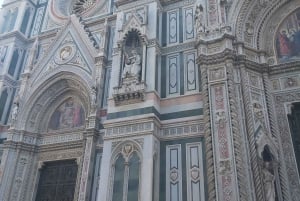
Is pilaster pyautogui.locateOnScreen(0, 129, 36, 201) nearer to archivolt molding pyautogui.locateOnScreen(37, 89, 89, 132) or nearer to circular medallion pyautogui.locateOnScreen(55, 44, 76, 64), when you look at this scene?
archivolt molding pyautogui.locateOnScreen(37, 89, 89, 132)

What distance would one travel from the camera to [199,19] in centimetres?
1158

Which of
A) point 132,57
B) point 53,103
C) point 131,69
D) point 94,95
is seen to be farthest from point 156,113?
point 53,103

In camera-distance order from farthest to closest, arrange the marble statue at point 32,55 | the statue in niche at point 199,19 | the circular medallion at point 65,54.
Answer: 1. the marble statue at point 32,55
2. the circular medallion at point 65,54
3. the statue in niche at point 199,19

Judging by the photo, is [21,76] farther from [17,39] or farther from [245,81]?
[245,81]

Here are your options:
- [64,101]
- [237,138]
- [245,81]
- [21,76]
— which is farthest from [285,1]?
[21,76]

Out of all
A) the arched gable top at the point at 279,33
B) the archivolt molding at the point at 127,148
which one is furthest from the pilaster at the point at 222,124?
the archivolt molding at the point at 127,148

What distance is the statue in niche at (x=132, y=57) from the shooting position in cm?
1133

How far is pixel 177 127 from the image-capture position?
1041 centimetres

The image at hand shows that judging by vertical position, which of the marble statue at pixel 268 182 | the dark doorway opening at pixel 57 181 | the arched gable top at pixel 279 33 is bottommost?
the marble statue at pixel 268 182

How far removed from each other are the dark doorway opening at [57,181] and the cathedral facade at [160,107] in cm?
4

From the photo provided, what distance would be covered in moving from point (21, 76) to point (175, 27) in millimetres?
7588

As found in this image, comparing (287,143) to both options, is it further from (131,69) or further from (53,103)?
(53,103)

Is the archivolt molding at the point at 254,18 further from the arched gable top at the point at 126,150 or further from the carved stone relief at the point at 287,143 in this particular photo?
the arched gable top at the point at 126,150

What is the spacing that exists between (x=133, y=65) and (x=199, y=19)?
278cm
